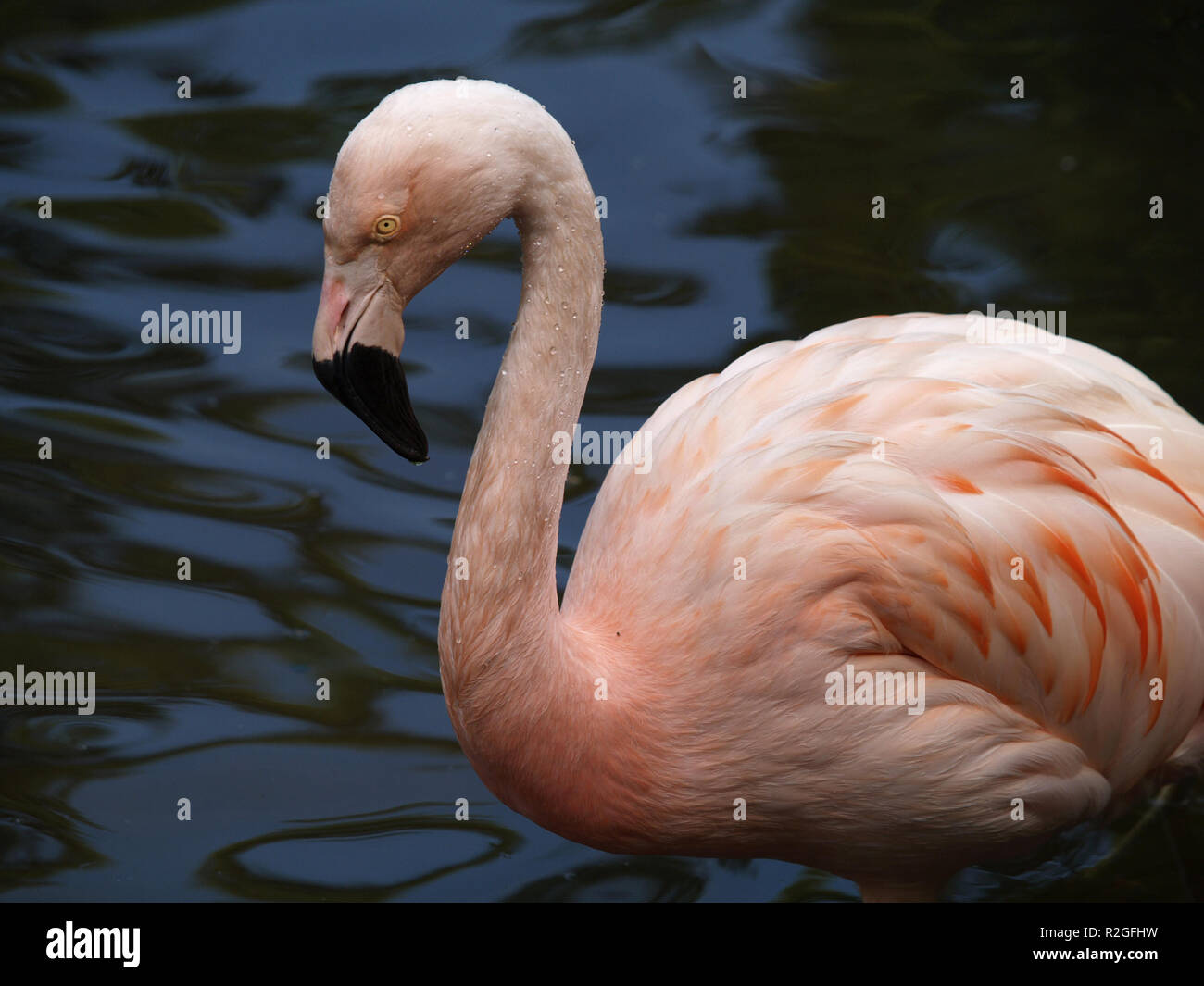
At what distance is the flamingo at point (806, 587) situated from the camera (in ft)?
9.49

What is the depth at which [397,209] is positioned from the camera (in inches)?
102

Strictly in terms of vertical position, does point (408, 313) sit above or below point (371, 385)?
above

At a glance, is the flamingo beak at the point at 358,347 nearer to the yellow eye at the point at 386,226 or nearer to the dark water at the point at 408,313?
the yellow eye at the point at 386,226

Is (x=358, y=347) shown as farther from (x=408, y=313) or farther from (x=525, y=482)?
(x=408, y=313)

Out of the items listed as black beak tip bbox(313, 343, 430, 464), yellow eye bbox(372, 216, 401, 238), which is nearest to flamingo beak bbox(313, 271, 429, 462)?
black beak tip bbox(313, 343, 430, 464)

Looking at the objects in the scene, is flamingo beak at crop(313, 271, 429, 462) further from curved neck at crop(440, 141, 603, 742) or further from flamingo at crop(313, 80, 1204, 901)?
curved neck at crop(440, 141, 603, 742)

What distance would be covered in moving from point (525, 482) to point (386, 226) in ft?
1.94

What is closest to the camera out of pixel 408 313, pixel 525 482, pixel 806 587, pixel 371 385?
pixel 371 385

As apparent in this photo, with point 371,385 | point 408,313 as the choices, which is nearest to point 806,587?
point 371,385

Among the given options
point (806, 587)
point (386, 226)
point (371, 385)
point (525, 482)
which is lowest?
point (806, 587)

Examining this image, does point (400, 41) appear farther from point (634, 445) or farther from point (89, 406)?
point (634, 445)

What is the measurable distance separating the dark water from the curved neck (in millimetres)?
1169

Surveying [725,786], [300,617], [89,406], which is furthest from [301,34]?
[725,786]

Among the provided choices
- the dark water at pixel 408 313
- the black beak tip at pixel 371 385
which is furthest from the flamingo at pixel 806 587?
the dark water at pixel 408 313
